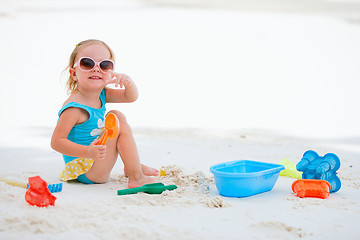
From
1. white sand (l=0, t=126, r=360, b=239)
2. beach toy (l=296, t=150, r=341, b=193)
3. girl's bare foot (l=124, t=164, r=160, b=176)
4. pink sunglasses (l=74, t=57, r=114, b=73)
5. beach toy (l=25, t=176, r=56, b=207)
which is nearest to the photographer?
white sand (l=0, t=126, r=360, b=239)

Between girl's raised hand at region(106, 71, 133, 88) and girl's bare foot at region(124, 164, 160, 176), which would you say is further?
girl's bare foot at region(124, 164, 160, 176)

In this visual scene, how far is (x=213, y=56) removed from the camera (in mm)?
8617

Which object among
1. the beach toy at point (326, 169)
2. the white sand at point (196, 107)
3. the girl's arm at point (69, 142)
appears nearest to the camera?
the white sand at point (196, 107)

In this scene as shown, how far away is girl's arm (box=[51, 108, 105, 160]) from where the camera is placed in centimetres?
212

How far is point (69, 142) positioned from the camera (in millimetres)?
2244

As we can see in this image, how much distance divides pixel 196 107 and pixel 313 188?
12.2 ft

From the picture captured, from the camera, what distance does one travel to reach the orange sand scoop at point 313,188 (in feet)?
7.15

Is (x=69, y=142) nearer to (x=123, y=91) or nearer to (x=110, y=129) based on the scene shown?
(x=110, y=129)

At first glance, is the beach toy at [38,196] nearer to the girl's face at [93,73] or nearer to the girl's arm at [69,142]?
the girl's arm at [69,142]

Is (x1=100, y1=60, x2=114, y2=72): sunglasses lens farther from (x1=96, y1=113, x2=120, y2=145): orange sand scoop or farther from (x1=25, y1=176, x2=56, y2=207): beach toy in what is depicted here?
(x1=25, y1=176, x2=56, y2=207): beach toy

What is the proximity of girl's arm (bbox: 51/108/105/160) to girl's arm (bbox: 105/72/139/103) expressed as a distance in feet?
0.92

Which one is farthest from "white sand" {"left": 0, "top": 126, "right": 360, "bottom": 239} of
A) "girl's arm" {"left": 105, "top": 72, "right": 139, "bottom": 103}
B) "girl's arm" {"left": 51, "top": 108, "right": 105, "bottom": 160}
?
"girl's arm" {"left": 105, "top": 72, "right": 139, "bottom": 103}

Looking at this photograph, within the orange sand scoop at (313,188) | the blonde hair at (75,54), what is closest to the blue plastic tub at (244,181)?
the orange sand scoop at (313,188)

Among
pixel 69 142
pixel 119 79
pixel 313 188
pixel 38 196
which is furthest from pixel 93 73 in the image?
pixel 313 188
